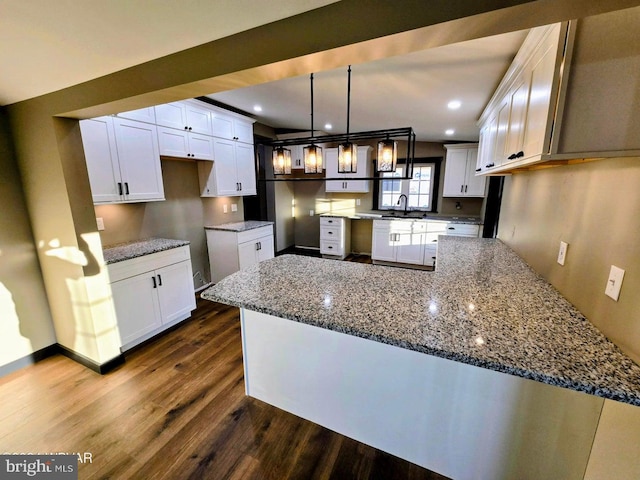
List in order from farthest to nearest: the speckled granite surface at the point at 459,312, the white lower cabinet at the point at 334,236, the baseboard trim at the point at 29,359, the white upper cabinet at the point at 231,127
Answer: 1. the white lower cabinet at the point at 334,236
2. the white upper cabinet at the point at 231,127
3. the baseboard trim at the point at 29,359
4. the speckled granite surface at the point at 459,312

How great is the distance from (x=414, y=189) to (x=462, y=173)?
87 cm

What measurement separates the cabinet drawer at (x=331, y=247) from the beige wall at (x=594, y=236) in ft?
11.6

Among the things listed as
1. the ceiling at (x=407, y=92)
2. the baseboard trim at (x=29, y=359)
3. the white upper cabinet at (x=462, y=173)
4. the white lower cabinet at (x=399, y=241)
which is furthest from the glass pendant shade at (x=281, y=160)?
the white upper cabinet at (x=462, y=173)

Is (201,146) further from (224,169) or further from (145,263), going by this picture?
(145,263)

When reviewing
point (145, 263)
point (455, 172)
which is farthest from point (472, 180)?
point (145, 263)

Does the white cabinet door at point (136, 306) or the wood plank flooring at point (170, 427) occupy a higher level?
the white cabinet door at point (136, 306)

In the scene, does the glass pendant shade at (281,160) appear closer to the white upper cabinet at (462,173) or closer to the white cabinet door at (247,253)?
the white cabinet door at (247,253)

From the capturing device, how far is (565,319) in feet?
3.77

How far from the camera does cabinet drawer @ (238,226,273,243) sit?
3725 millimetres

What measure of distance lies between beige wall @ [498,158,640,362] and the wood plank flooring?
1165 millimetres

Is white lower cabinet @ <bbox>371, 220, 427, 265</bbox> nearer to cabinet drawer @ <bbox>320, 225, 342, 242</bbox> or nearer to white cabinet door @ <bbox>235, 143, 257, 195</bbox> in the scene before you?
cabinet drawer @ <bbox>320, 225, 342, 242</bbox>

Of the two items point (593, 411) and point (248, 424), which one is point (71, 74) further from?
point (593, 411)

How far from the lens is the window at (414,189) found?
493 cm

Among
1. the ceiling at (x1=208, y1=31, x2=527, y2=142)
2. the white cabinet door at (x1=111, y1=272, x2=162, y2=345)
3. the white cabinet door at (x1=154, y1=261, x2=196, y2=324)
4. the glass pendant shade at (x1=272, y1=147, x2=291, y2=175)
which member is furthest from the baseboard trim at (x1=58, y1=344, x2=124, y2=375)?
the ceiling at (x1=208, y1=31, x2=527, y2=142)
